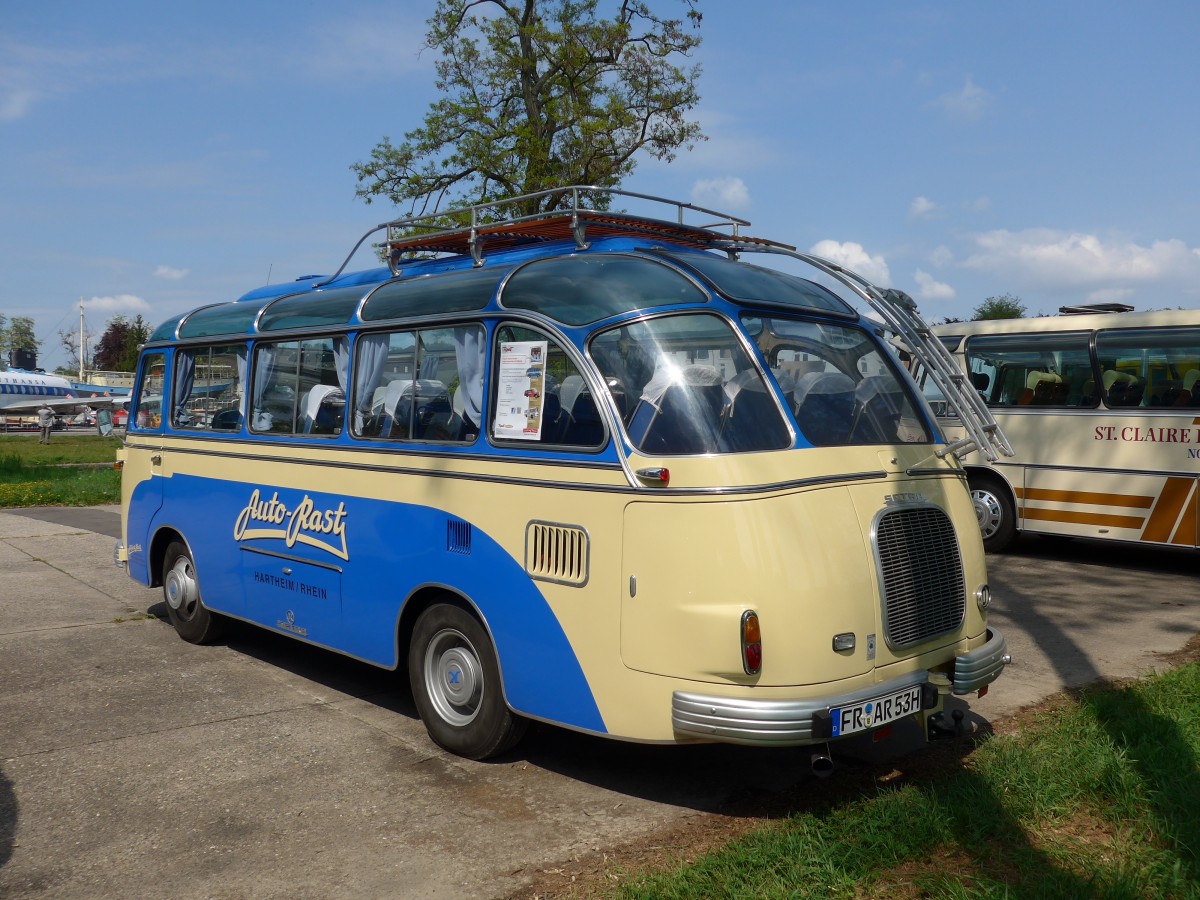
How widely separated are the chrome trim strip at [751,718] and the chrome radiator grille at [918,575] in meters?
0.60

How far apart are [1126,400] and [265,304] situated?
29.5 feet

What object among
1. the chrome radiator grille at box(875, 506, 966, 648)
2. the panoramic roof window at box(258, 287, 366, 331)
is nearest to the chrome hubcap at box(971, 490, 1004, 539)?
the chrome radiator grille at box(875, 506, 966, 648)

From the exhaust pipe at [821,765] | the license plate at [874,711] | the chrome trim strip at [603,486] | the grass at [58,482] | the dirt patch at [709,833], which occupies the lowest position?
the dirt patch at [709,833]

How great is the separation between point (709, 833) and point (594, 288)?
8.32 ft

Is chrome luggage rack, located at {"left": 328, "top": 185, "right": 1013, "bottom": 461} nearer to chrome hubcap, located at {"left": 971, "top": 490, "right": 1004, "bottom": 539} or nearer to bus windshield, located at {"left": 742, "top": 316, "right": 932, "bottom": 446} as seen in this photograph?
bus windshield, located at {"left": 742, "top": 316, "right": 932, "bottom": 446}

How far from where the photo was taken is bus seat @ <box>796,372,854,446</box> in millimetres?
4855

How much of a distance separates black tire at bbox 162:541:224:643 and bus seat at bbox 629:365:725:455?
15.4ft

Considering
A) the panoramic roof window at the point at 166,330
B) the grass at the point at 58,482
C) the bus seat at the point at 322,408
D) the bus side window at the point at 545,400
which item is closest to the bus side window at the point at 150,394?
the panoramic roof window at the point at 166,330

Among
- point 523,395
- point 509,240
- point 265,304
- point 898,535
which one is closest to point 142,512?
point 265,304

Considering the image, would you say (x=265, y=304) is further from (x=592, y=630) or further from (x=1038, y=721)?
(x=1038, y=721)

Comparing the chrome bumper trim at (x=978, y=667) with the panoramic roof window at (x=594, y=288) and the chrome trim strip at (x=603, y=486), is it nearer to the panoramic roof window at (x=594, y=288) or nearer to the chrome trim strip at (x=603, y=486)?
the chrome trim strip at (x=603, y=486)

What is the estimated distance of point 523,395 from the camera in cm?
525

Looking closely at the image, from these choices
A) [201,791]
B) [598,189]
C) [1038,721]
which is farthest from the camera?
[1038,721]

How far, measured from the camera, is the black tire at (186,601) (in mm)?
8086
